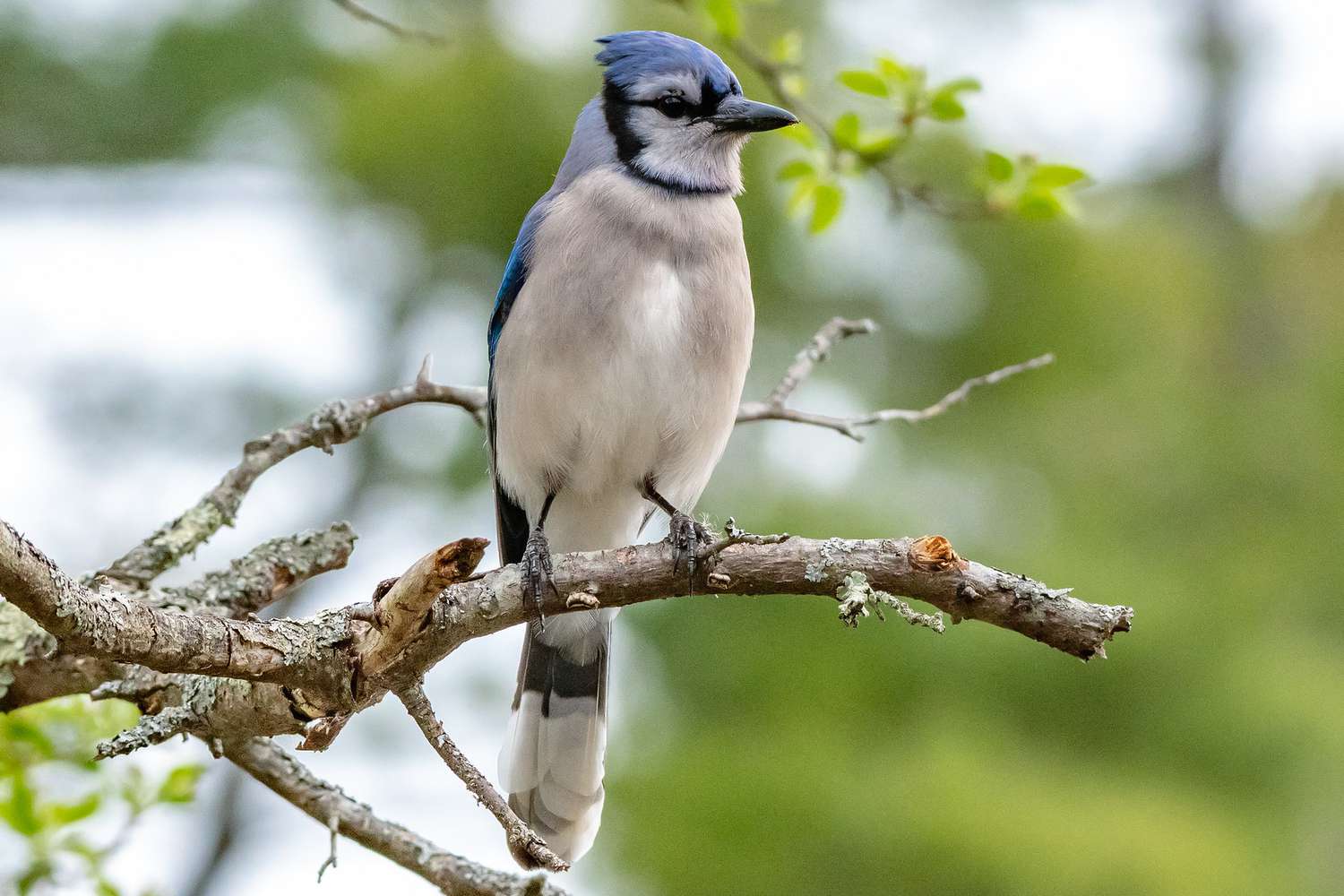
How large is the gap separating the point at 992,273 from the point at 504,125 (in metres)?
2.48

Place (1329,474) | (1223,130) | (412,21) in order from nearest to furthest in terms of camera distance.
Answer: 1. (412,21)
2. (1329,474)
3. (1223,130)

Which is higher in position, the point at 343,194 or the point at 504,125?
the point at 504,125

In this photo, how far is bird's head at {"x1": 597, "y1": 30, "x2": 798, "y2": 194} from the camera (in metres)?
3.22

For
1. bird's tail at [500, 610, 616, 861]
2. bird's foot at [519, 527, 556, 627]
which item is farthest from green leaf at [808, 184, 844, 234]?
bird's tail at [500, 610, 616, 861]

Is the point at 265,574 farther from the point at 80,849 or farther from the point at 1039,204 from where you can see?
the point at 1039,204

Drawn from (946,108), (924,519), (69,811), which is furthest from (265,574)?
(924,519)

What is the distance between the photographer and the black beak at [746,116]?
3.06 m

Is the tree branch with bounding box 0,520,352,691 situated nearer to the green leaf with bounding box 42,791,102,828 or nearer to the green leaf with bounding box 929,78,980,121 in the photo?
the green leaf with bounding box 42,791,102,828

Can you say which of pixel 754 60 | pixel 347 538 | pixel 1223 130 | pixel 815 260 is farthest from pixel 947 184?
pixel 1223 130

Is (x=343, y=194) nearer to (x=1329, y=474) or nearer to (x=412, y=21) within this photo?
(x=412, y=21)

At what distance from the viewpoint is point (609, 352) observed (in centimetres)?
290

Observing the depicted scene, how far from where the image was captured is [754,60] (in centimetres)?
263

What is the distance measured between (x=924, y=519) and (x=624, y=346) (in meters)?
3.54

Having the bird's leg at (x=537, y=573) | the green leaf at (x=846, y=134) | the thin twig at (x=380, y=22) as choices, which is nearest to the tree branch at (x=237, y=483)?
the bird's leg at (x=537, y=573)
